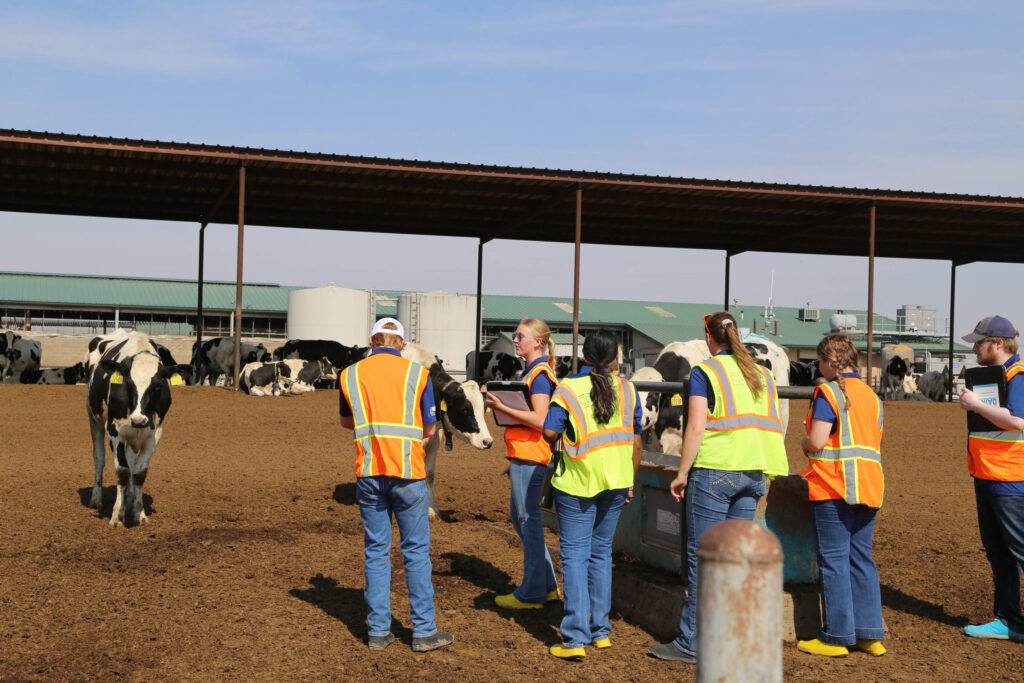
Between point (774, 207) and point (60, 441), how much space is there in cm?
1823

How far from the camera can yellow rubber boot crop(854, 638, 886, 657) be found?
5.84 meters

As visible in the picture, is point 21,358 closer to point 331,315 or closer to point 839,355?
point 331,315

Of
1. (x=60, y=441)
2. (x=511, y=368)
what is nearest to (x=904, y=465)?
(x=60, y=441)

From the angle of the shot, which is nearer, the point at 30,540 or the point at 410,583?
the point at 410,583

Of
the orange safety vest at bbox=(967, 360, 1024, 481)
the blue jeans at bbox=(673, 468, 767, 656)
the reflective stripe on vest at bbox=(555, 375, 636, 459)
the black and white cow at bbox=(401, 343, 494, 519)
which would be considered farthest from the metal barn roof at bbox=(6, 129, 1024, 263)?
the blue jeans at bbox=(673, 468, 767, 656)

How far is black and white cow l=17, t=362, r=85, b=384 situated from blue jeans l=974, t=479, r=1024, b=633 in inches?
1051

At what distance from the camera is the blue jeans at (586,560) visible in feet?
18.7

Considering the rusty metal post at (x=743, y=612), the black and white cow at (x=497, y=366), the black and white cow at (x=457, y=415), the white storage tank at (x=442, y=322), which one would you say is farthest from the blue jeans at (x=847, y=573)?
the white storage tank at (x=442, y=322)

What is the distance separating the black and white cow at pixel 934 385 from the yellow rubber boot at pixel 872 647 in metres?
35.4

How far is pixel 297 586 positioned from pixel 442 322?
127ft

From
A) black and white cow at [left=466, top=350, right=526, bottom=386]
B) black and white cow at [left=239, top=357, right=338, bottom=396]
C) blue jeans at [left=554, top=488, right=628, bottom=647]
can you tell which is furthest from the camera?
black and white cow at [left=466, top=350, right=526, bottom=386]

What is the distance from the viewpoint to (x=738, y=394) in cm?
563

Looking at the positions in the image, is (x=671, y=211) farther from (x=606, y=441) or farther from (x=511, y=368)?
A: (x=606, y=441)

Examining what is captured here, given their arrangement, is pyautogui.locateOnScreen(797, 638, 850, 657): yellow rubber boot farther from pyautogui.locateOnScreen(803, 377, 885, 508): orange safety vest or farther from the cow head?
the cow head
